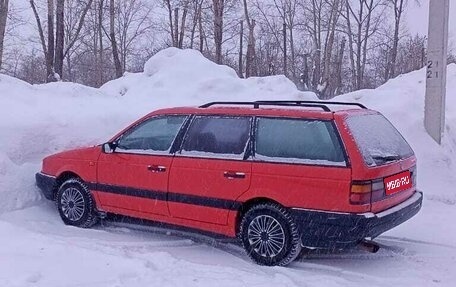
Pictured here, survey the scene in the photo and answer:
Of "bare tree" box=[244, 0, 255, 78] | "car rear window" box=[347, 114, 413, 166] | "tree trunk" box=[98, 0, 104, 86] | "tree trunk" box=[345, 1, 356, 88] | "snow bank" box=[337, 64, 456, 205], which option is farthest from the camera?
"tree trunk" box=[345, 1, 356, 88]

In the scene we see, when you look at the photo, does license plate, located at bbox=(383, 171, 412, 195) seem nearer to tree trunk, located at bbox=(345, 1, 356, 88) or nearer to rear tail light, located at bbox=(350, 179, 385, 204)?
rear tail light, located at bbox=(350, 179, 385, 204)

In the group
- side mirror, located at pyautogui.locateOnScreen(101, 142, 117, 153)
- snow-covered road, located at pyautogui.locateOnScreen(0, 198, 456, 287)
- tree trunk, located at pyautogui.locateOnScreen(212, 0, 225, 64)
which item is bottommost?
snow-covered road, located at pyautogui.locateOnScreen(0, 198, 456, 287)

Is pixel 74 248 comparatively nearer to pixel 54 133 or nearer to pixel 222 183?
pixel 222 183

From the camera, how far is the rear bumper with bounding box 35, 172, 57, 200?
7.03 meters

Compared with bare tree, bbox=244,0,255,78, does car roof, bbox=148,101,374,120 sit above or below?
below

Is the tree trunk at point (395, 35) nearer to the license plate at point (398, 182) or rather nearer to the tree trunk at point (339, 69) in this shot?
the tree trunk at point (339, 69)

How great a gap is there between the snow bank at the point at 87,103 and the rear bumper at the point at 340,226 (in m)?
3.81

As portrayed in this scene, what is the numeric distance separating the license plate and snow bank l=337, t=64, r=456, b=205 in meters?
2.92

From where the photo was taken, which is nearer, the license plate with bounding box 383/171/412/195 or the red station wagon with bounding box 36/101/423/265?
the red station wagon with bounding box 36/101/423/265

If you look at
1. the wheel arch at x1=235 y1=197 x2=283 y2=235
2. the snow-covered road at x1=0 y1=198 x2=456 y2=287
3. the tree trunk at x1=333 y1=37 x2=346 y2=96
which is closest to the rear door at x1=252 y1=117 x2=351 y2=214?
the wheel arch at x1=235 y1=197 x2=283 y2=235

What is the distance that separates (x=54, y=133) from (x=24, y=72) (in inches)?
1297

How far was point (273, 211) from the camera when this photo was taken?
545cm

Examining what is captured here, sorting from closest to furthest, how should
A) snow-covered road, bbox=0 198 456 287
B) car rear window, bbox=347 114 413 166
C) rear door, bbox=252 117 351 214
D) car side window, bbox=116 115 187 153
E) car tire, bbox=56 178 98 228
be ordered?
snow-covered road, bbox=0 198 456 287 < rear door, bbox=252 117 351 214 < car rear window, bbox=347 114 413 166 < car side window, bbox=116 115 187 153 < car tire, bbox=56 178 98 228

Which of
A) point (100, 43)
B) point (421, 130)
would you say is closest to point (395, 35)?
point (100, 43)
